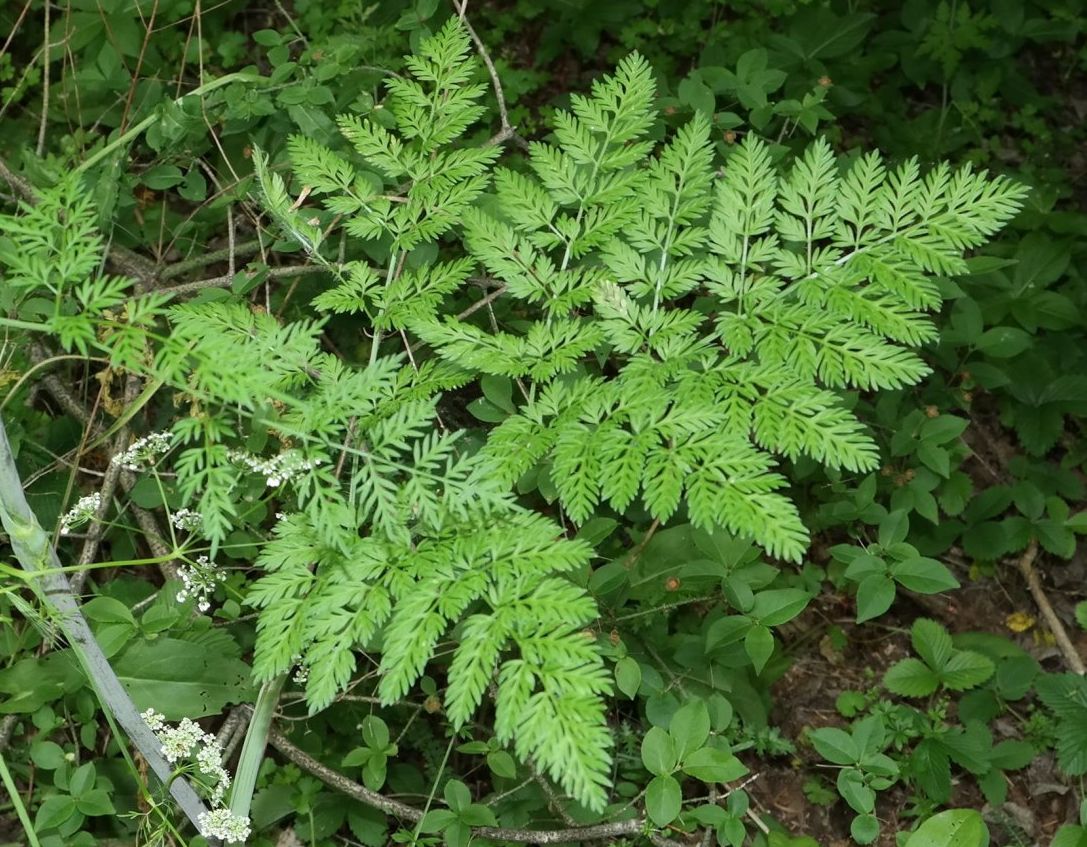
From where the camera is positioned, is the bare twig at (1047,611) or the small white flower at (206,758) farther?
the bare twig at (1047,611)

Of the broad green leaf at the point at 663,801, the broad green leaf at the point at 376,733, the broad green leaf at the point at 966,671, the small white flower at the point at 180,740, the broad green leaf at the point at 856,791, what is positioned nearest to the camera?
the small white flower at the point at 180,740

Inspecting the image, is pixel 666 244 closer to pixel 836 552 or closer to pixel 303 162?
pixel 303 162

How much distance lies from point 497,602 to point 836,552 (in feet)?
5.06

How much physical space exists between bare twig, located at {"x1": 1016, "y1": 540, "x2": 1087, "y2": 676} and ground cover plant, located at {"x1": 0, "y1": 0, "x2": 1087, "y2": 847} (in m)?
0.03

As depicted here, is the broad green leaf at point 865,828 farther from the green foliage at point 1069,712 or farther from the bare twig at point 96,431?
the bare twig at point 96,431

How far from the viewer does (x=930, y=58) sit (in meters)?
4.37

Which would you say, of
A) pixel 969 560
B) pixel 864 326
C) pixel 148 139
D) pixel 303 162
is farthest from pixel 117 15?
pixel 969 560

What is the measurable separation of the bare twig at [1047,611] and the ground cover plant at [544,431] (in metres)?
0.03

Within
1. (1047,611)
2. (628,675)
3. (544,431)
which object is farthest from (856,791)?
(544,431)

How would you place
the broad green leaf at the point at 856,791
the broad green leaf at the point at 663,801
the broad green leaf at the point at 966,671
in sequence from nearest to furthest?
the broad green leaf at the point at 663,801
the broad green leaf at the point at 856,791
the broad green leaf at the point at 966,671

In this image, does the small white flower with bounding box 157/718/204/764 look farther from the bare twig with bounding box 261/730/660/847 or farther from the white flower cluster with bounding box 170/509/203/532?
the bare twig with bounding box 261/730/660/847

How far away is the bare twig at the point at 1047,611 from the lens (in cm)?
360

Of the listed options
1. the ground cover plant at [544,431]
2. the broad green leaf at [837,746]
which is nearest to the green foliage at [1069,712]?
the ground cover plant at [544,431]

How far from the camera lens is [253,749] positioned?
243 centimetres
